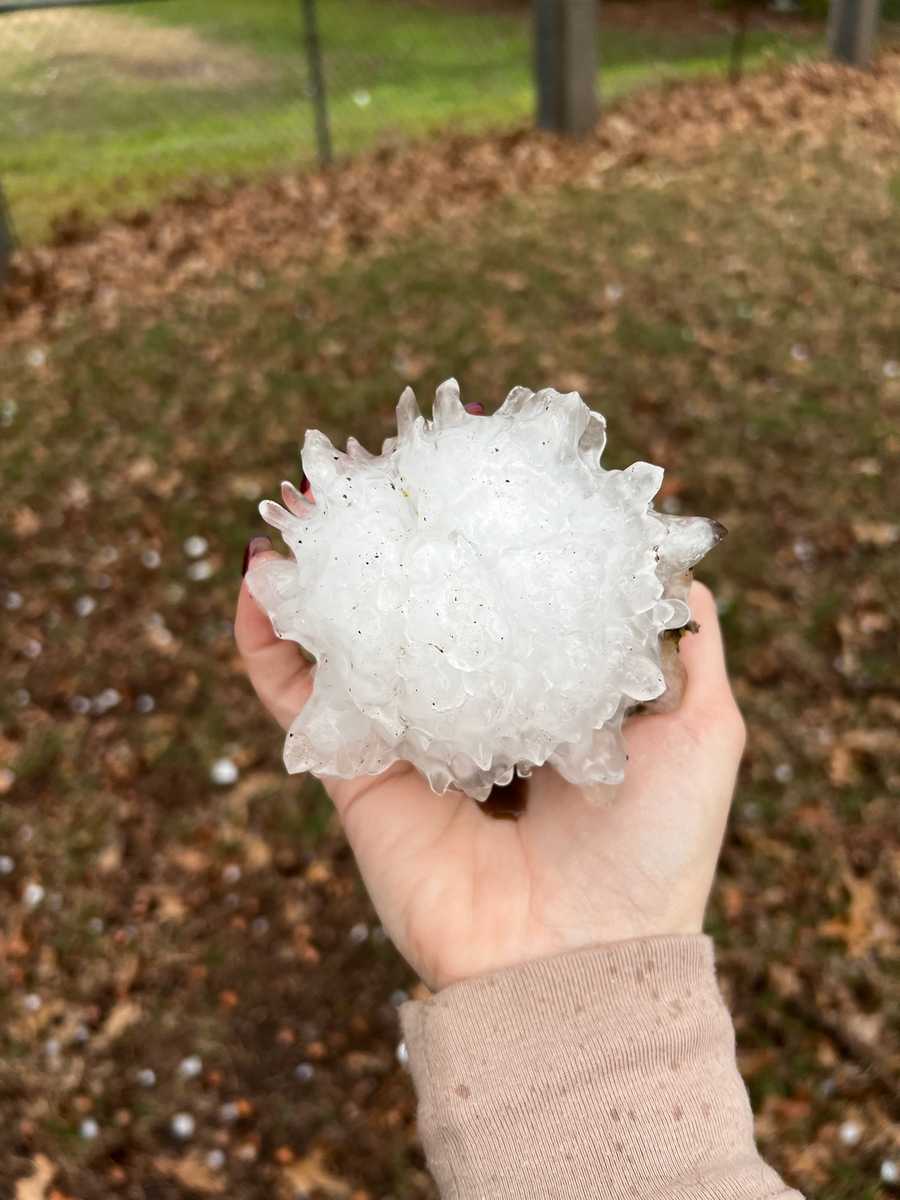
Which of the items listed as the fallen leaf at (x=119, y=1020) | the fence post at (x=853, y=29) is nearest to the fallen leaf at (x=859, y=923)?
the fallen leaf at (x=119, y=1020)

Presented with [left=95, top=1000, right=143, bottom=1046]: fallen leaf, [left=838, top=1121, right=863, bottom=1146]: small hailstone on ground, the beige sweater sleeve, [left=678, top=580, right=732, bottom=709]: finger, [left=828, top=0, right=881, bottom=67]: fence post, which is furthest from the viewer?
[left=828, top=0, right=881, bottom=67]: fence post

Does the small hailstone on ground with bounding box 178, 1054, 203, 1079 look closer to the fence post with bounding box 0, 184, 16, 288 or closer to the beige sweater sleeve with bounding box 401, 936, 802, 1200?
the beige sweater sleeve with bounding box 401, 936, 802, 1200

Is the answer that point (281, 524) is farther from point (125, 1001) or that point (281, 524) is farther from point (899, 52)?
point (899, 52)

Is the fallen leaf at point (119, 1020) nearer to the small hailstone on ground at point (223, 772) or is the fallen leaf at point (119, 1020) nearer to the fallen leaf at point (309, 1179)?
the fallen leaf at point (309, 1179)

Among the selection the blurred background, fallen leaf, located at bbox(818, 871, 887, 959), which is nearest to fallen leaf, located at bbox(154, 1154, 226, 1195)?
the blurred background

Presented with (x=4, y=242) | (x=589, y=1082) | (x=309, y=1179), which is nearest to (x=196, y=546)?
(x=309, y=1179)

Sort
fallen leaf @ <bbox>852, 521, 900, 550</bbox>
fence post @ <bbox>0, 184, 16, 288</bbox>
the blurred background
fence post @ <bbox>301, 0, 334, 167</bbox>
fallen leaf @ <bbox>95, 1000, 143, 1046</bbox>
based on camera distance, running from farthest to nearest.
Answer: fence post @ <bbox>301, 0, 334, 167</bbox> → fence post @ <bbox>0, 184, 16, 288</bbox> → fallen leaf @ <bbox>852, 521, 900, 550</bbox> → fallen leaf @ <bbox>95, 1000, 143, 1046</bbox> → the blurred background
